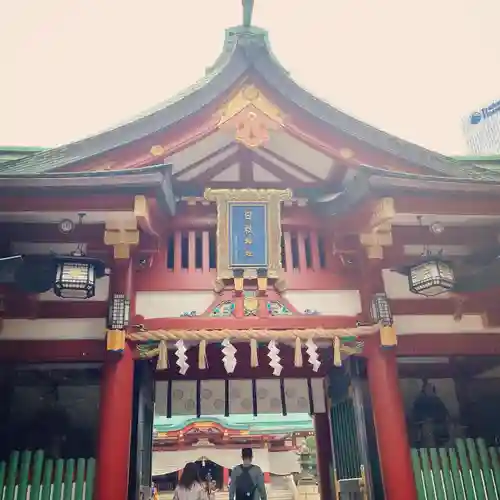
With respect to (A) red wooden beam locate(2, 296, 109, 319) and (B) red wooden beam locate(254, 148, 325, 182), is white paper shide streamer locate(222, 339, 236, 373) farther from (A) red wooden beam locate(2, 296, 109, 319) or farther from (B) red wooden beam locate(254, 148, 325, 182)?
(B) red wooden beam locate(254, 148, 325, 182)

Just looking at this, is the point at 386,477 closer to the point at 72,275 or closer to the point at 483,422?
the point at 483,422

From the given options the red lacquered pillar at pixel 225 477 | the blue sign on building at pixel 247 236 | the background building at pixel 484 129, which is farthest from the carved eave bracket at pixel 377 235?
the background building at pixel 484 129

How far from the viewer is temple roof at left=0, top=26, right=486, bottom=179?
7.12 meters

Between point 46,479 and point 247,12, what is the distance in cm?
722

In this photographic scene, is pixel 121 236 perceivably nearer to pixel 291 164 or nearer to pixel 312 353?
pixel 291 164

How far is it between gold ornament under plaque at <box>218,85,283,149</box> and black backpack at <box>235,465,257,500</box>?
17.7 feet

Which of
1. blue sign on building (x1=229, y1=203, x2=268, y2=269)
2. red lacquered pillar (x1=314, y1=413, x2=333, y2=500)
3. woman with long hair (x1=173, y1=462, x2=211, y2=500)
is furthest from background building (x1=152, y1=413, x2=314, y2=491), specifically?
blue sign on building (x1=229, y1=203, x2=268, y2=269)

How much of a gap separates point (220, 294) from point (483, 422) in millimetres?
4936

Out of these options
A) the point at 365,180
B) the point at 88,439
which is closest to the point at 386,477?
the point at 365,180

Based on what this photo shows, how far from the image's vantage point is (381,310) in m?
7.08

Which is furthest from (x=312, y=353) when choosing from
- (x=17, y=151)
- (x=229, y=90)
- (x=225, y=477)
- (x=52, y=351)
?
(x=225, y=477)

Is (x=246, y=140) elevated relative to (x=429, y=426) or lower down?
elevated

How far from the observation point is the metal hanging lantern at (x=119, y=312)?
660 cm

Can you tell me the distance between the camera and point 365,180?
6.51m
